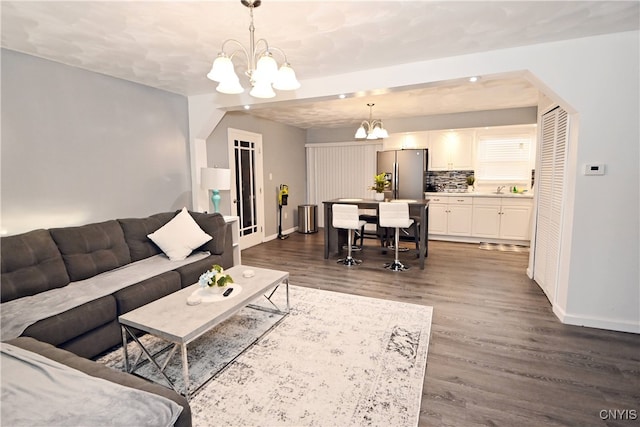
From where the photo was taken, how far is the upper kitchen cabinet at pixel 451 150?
607 cm

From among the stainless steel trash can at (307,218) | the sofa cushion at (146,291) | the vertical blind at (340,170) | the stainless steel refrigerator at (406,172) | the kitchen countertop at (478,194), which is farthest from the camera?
the vertical blind at (340,170)

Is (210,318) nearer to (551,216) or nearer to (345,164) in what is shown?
(551,216)

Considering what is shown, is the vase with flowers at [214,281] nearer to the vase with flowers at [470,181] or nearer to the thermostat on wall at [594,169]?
the thermostat on wall at [594,169]

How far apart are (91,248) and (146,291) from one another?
80 centimetres

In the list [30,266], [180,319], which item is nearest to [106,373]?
[180,319]

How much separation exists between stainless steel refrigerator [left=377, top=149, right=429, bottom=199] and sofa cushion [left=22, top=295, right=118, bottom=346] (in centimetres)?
518

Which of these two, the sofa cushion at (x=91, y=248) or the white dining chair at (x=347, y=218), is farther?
the white dining chair at (x=347, y=218)

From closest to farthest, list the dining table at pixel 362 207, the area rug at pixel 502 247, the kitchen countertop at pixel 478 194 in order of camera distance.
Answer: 1. the dining table at pixel 362 207
2. the area rug at pixel 502 247
3. the kitchen countertop at pixel 478 194

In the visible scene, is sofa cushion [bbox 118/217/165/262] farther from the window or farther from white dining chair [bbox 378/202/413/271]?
the window

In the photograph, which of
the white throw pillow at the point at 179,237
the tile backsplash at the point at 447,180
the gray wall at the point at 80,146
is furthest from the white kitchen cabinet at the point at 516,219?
the gray wall at the point at 80,146

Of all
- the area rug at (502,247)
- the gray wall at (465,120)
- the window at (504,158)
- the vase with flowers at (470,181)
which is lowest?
the area rug at (502,247)

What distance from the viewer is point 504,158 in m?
5.95

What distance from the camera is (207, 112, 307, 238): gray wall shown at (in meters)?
5.23

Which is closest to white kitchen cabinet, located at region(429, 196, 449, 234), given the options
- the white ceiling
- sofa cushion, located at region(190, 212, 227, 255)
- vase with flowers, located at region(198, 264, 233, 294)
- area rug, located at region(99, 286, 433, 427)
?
the white ceiling
